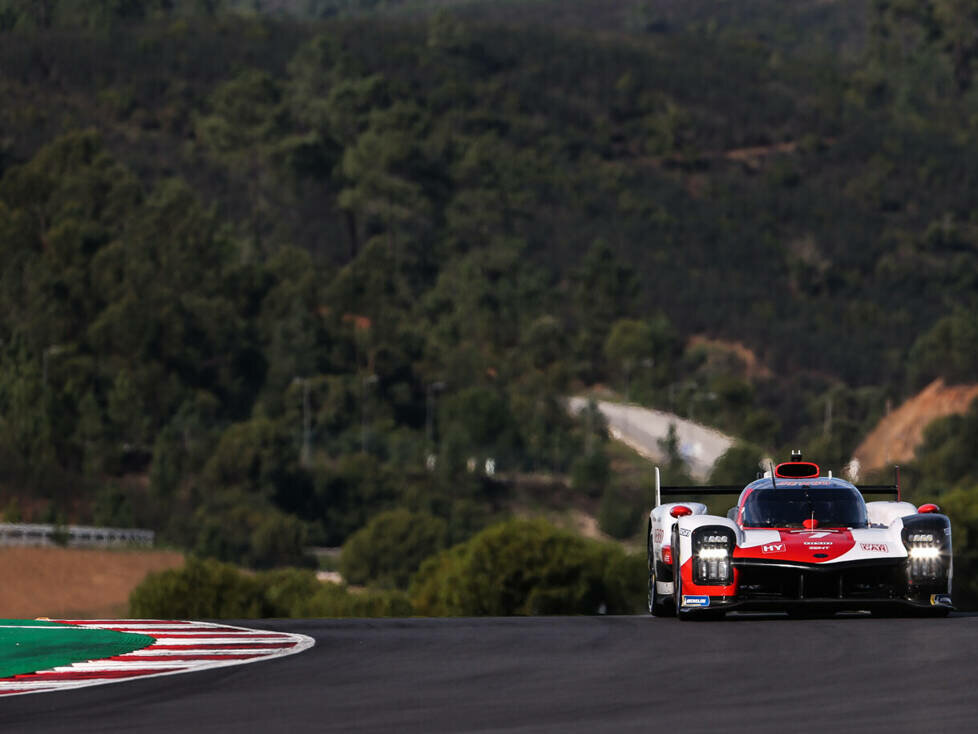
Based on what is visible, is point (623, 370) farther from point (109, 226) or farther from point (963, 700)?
point (963, 700)

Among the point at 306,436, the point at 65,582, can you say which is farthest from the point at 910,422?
the point at 65,582

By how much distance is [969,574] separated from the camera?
208 feet

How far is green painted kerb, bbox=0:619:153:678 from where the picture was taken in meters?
16.5

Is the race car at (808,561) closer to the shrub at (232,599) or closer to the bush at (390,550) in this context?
the shrub at (232,599)

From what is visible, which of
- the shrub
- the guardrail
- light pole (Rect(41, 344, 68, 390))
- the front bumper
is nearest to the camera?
the front bumper

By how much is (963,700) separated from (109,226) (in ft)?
494

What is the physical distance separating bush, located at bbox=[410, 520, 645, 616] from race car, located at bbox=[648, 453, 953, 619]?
33.4m

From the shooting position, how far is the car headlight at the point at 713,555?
19.0 meters

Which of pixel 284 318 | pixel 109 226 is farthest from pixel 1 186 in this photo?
pixel 284 318

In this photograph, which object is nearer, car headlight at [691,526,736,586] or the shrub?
car headlight at [691,526,736,586]

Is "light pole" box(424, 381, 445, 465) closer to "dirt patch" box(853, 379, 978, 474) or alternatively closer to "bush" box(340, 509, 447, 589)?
"bush" box(340, 509, 447, 589)

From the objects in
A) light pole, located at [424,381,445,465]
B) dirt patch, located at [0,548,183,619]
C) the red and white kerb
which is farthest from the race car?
light pole, located at [424,381,445,465]

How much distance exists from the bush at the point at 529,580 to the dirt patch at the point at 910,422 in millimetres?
66782

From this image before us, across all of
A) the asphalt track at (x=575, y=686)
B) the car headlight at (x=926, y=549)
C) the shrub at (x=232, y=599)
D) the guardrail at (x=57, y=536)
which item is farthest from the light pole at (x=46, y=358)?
the asphalt track at (x=575, y=686)
